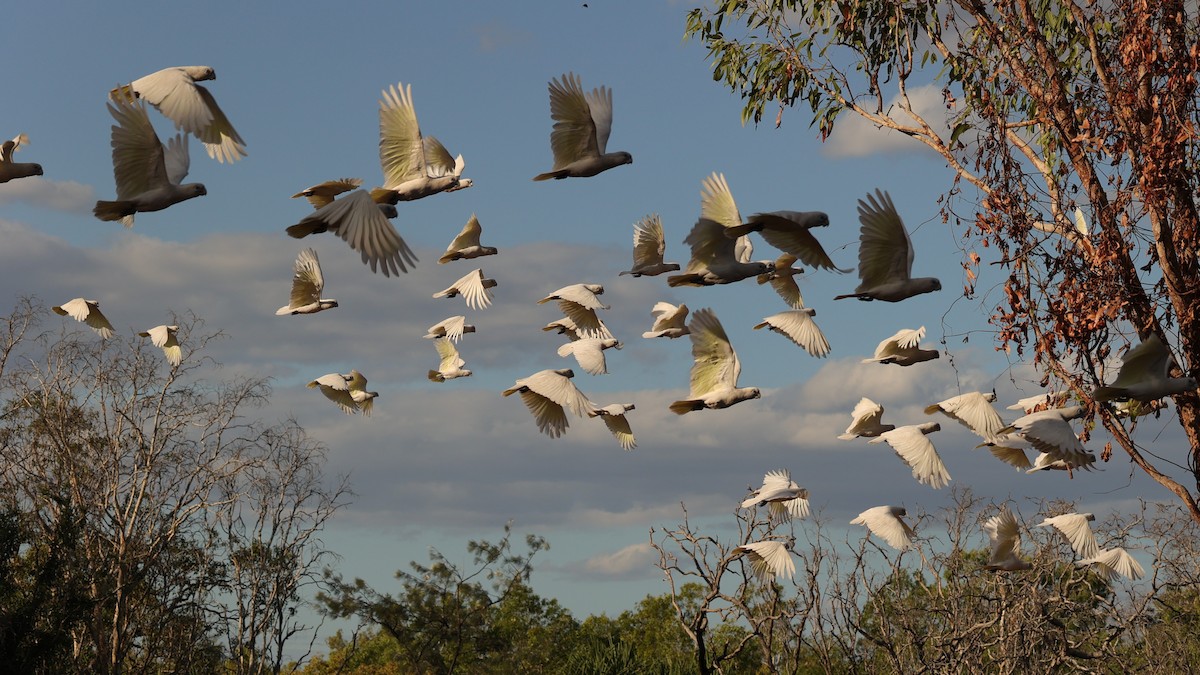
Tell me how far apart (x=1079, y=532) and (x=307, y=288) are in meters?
6.30

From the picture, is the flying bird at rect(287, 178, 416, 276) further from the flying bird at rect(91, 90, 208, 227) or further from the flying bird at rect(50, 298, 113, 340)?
the flying bird at rect(50, 298, 113, 340)

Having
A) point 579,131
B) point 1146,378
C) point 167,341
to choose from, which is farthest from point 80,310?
point 1146,378

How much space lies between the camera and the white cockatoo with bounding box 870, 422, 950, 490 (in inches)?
338

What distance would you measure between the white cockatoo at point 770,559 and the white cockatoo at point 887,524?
1.82 ft

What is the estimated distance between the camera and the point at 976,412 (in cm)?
874

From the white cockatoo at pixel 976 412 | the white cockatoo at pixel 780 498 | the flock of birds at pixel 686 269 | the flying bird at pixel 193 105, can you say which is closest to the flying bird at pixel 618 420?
the flock of birds at pixel 686 269

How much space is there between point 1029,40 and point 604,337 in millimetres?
4310

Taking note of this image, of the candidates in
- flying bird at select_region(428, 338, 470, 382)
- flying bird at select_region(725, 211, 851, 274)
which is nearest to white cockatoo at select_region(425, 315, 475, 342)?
flying bird at select_region(428, 338, 470, 382)

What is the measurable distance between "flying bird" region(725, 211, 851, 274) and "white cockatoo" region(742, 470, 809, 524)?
5.22ft

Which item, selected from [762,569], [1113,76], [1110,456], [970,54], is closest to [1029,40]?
[1113,76]

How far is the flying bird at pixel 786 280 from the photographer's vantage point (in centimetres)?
948

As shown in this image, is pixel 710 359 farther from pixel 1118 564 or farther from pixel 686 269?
pixel 1118 564

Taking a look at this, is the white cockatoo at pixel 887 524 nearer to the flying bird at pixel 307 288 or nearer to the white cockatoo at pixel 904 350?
the white cockatoo at pixel 904 350

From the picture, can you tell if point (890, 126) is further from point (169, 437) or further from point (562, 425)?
point (169, 437)
